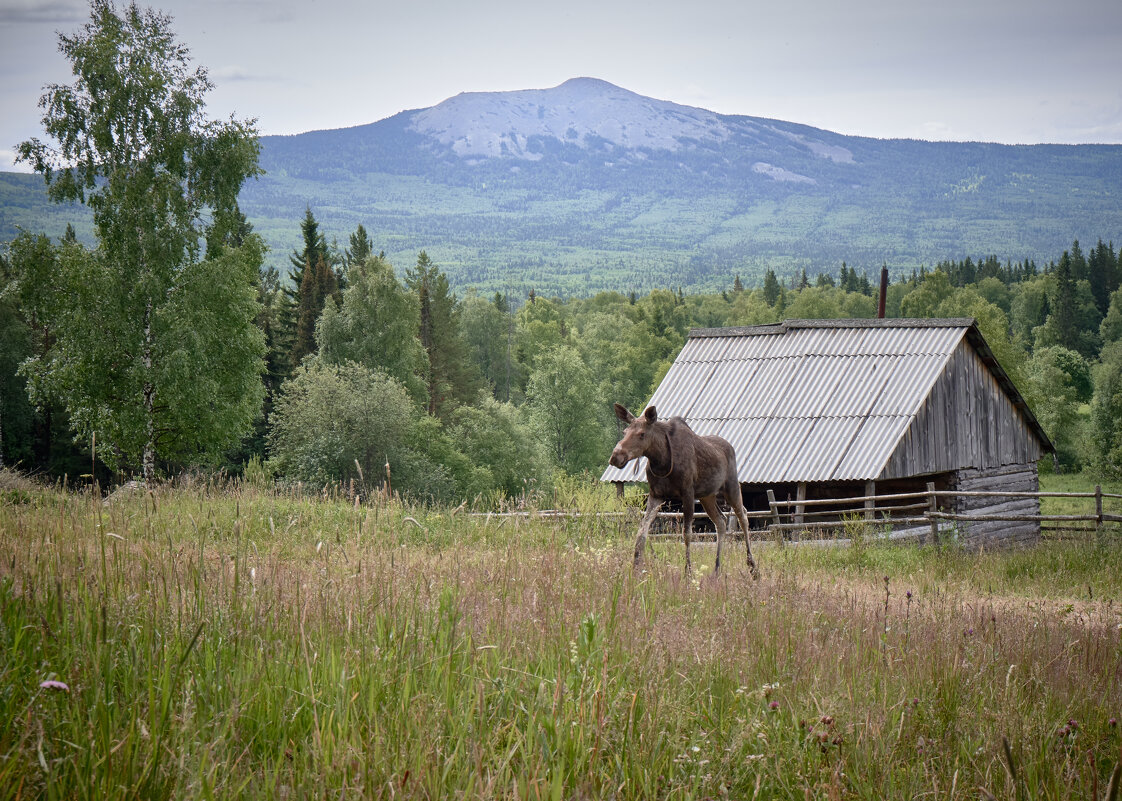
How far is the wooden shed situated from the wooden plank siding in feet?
0.11

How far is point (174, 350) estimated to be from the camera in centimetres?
2512

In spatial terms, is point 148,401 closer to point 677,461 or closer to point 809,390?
point 809,390

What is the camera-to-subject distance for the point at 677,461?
26.5 feet

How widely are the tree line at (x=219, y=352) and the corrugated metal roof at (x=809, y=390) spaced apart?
5346 millimetres

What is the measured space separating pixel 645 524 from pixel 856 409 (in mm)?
16492

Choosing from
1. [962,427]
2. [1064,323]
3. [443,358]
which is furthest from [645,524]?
[1064,323]

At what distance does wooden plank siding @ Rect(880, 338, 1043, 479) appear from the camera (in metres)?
21.9

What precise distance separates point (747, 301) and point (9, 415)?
9126 centimetres

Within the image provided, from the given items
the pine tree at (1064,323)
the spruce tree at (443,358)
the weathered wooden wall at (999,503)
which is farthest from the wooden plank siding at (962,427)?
the pine tree at (1064,323)

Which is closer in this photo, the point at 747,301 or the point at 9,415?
the point at 9,415

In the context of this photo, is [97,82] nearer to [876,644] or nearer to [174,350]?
[174,350]

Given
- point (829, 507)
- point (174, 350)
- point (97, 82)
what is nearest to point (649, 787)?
point (829, 507)

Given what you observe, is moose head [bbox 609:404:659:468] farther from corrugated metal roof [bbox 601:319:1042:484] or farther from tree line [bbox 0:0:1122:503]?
corrugated metal roof [bbox 601:319:1042:484]

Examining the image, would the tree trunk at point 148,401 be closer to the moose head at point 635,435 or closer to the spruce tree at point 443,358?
the moose head at point 635,435
